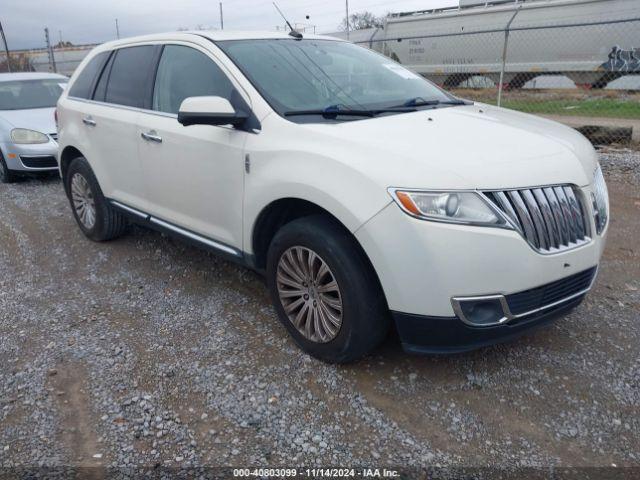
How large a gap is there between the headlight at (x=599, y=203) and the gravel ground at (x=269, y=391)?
0.76 meters

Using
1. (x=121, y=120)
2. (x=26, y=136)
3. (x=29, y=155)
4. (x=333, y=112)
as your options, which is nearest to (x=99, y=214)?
(x=121, y=120)

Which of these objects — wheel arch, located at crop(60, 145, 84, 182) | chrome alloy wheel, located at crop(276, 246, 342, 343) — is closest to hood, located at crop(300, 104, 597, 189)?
chrome alloy wheel, located at crop(276, 246, 342, 343)

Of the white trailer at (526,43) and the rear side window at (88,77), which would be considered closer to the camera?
the rear side window at (88,77)

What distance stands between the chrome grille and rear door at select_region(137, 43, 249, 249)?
1.57 m

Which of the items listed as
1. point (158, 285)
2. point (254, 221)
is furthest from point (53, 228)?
point (254, 221)

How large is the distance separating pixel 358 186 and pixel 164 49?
2.29 metres

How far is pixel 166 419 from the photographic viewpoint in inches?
109

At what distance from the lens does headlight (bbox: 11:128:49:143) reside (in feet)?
25.5

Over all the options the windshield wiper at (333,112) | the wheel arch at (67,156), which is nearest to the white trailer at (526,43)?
the wheel arch at (67,156)

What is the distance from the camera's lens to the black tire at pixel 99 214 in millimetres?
4977

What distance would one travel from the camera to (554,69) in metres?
15.2

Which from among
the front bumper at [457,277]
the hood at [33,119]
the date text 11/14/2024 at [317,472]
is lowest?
the date text 11/14/2024 at [317,472]

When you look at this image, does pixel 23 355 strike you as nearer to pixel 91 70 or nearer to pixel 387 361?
pixel 387 361

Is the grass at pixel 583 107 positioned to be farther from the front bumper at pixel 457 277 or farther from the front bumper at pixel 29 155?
the front bumper at pixel 457 277
